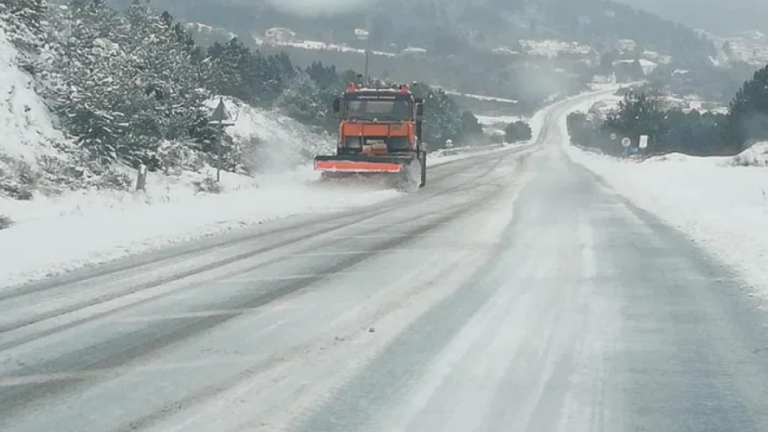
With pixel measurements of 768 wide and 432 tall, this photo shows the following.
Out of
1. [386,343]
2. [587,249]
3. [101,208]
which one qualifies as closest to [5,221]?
[101,208]

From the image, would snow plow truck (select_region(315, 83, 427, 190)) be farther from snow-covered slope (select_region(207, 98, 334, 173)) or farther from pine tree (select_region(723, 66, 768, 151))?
pine tree (select_region(723, 66, 768, 151))

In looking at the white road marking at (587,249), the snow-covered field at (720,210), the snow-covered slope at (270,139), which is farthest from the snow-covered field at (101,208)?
the snow-covered slope at (270,139)

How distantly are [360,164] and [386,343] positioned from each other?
18.3m

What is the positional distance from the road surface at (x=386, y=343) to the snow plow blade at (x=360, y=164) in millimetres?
12300

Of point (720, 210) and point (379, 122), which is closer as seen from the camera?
point (720, 210)

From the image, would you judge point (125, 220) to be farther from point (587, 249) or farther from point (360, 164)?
point (360, 164)

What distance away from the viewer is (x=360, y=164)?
2494 centimetres

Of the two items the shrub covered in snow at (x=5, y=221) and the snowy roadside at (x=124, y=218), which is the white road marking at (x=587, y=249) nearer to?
the snowy roadside at (x=124, y=218)

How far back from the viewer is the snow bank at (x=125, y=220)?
10.9 m

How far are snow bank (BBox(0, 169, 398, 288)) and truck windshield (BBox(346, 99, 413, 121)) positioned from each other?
310 centimetres

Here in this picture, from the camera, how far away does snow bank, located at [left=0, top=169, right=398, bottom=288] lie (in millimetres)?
10945

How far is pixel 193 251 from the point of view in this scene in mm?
12062

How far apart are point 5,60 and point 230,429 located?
24.1m

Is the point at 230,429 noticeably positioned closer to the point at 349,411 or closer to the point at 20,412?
the point at 349,411
